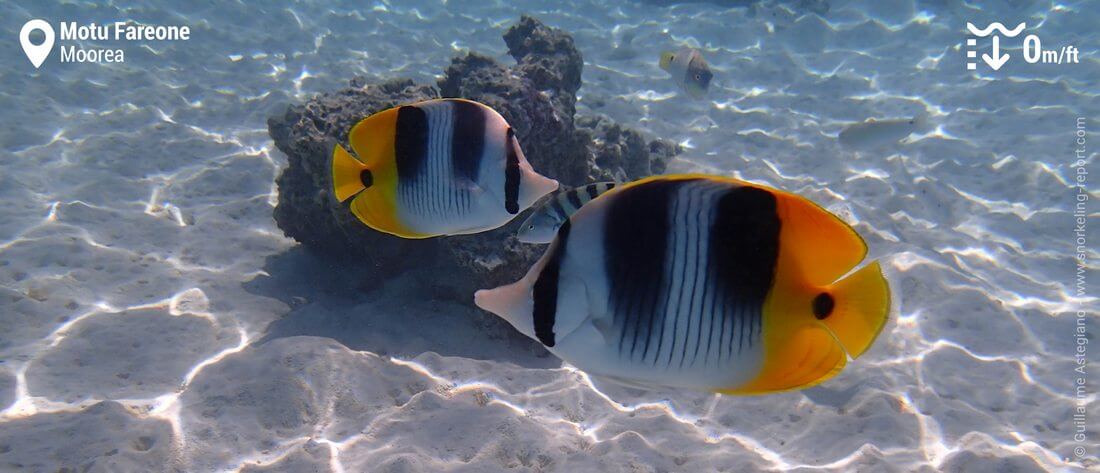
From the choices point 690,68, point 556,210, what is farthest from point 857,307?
point 690,68

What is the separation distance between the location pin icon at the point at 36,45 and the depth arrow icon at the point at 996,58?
64.0 ft

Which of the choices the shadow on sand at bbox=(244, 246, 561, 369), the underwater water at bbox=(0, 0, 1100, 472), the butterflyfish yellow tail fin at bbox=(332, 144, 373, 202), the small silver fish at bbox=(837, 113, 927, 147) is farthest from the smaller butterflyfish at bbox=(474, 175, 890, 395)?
the small silver fish at bbox=(837, 113, 927, 147)

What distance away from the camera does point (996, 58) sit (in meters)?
13.1

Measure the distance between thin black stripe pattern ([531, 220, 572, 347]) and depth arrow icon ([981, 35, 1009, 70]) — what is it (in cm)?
1537

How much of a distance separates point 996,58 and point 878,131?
30.1 ft

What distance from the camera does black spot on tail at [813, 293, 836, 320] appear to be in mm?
1141

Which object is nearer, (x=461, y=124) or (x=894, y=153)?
(x=461, y=124)

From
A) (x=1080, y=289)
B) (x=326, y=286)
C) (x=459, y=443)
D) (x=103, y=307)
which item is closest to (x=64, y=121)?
(x=103, y=307)

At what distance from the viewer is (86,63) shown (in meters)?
11.5

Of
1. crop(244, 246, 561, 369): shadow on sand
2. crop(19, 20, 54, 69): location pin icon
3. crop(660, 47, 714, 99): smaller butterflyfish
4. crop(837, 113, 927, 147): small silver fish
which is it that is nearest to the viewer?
crop(244, 246, 561, 369): shadow on sand

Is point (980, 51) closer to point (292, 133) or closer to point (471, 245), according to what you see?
point (471, 245)

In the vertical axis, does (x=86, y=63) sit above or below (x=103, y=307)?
above

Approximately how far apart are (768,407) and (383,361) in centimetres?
308

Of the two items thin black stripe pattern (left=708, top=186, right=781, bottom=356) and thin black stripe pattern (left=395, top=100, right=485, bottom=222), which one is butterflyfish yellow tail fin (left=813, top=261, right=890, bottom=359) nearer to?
thin black stripe pattern (left=708, top=186, right=781, bottom=356)
